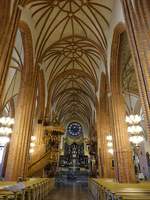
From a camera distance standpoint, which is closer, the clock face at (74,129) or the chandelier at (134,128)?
the chandelier at (134,128)

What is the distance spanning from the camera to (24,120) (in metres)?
9.66

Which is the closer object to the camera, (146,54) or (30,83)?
(146,54)

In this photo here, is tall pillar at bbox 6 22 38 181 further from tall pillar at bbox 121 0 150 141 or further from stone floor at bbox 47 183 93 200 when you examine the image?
tall pillar at bbox 121 0 150 141

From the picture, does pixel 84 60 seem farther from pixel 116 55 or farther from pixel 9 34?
pixel 9 34

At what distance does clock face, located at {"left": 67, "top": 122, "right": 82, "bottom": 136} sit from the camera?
1384 inches

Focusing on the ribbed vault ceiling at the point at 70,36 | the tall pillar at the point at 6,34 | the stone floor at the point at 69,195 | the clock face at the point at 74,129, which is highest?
the ribbed vault ceiling at the point at 70,36

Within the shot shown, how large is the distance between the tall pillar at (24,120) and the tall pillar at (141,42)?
6.38m

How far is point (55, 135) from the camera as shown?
14.9m

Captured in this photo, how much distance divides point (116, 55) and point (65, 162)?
81.4ft

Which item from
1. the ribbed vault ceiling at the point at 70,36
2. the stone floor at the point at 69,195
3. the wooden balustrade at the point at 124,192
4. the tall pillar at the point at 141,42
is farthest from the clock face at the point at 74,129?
the tall pillar at the point at 141,42

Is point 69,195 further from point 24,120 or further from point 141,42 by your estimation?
point 141,42

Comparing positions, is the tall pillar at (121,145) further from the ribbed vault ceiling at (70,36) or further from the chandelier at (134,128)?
the ribbed vault ceiling at (70,36)

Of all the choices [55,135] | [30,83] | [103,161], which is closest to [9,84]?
[30,83]

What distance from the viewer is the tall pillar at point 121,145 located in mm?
9023
